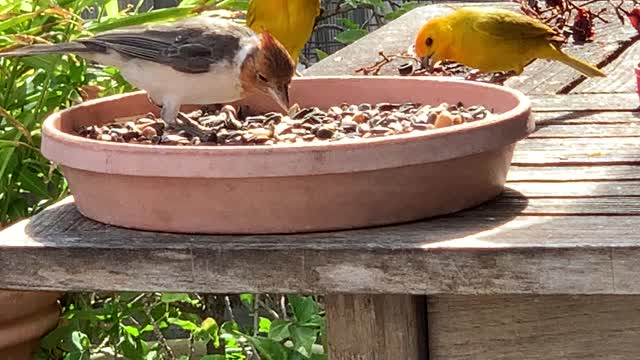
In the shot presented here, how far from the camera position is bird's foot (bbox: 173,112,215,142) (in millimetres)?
1736

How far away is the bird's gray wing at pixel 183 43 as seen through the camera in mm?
1949

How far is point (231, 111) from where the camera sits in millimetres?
1998

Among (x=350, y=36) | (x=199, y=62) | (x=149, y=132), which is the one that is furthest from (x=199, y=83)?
(x=350, y=36)

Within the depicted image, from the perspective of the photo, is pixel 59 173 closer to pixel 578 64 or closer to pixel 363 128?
pixel 578 64

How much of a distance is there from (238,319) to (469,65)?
2151 mm

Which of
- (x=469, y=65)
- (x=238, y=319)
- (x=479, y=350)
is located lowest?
(x=238, y=319)

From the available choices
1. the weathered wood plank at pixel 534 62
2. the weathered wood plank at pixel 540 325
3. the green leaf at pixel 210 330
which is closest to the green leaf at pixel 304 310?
the green leaf at pixel 210 330

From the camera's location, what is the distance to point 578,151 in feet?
6.08

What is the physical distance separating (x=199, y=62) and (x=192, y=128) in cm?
21

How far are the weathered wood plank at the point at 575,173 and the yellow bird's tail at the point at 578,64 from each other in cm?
85

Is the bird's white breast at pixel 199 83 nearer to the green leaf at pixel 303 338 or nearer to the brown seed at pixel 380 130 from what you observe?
the brown seed at pixel 380 130

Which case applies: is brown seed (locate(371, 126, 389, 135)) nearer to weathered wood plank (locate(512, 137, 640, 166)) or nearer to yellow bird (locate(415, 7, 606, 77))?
weathered wood plank (locate(512, 137, 640, 166))

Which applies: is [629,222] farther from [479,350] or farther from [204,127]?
[204,127]

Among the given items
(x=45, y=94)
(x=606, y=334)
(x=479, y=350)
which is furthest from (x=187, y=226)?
(x=45, y=94)
